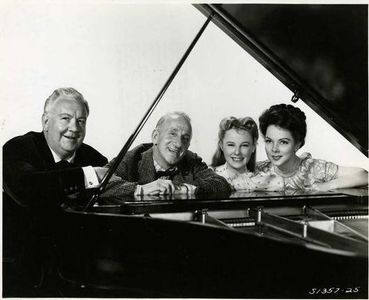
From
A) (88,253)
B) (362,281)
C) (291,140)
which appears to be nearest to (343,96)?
(291,140)

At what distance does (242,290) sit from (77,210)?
63 centimetres

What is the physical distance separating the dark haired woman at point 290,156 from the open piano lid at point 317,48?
1.10 ft

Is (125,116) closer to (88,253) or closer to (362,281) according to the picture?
(88,253)

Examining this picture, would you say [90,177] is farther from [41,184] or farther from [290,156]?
[290,156]

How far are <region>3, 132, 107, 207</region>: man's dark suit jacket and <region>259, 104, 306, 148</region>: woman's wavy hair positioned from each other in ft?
3.11

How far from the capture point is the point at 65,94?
216cm

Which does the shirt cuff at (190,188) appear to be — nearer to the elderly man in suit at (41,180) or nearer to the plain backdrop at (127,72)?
the plain backdrop at (127,72)

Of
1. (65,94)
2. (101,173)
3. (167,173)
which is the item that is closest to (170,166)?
(167,173)

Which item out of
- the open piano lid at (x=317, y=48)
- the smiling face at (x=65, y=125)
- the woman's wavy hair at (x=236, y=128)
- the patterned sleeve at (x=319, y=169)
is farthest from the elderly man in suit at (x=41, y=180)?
the patterned sleeve at (x=319, y=169)

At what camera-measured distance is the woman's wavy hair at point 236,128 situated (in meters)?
2.32

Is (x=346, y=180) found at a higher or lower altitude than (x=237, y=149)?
lower

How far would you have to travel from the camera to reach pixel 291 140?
2365mm

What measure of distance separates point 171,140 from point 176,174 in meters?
0.17

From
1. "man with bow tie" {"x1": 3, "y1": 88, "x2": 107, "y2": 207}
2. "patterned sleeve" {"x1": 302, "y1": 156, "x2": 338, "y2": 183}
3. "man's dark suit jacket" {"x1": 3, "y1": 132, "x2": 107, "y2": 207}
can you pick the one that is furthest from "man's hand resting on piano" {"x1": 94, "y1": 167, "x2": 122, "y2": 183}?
"patterned sleeve" {"x1": 302, "y1": 156, "x2": 338, "y2": 183}
